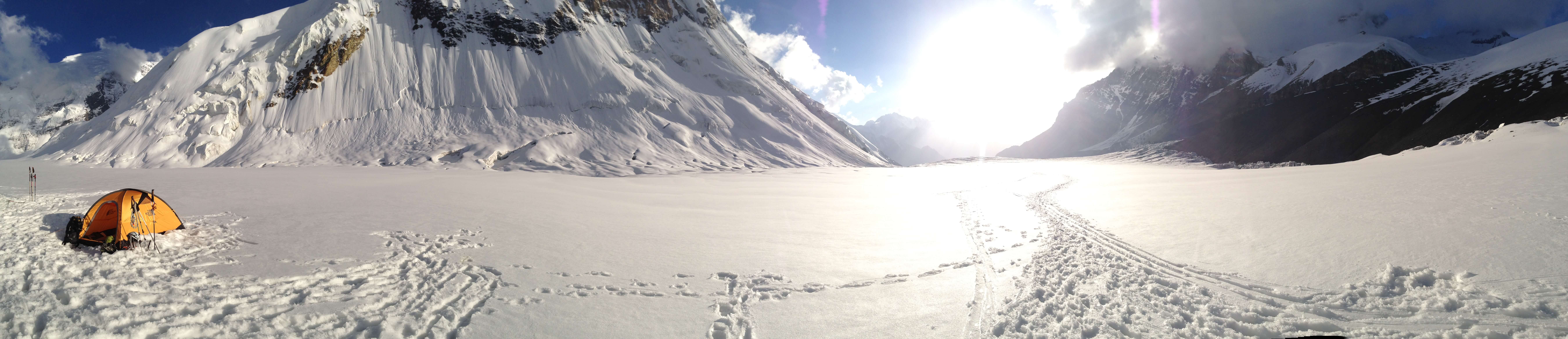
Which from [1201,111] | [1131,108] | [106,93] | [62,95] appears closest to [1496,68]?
[1201,111]

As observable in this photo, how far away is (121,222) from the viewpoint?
711 centimetres

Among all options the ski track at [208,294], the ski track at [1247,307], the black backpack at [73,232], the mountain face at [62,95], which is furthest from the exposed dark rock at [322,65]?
the ski track at [1247,307]

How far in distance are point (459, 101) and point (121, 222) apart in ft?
152

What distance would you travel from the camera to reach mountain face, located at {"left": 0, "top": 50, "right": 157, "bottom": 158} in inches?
1839

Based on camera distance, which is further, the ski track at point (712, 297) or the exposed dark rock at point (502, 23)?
the exposed dark rock at point (502, 23)

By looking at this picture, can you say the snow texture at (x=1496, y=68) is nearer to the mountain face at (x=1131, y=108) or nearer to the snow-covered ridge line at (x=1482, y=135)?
the snow-covered ridge line at (x=1482, y=135)

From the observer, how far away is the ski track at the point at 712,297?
4539 mm

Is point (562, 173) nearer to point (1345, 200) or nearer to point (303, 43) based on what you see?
point (1345, 200)

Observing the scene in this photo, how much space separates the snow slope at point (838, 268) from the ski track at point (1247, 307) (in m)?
0.03

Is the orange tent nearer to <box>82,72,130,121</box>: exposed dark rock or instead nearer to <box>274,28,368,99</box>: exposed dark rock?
<box>274,28,368,99</box>: exposed dark rock

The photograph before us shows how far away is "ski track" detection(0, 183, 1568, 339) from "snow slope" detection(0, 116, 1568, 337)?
0.11 ft

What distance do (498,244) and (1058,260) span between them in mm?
9482

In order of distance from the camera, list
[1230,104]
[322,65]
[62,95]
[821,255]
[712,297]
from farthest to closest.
A: 1. [1230,104]
2. [62,95]
3. [322,65]
4. [821,255]
5. [712,297]

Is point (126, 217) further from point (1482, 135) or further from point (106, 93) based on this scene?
point (106, 93)
